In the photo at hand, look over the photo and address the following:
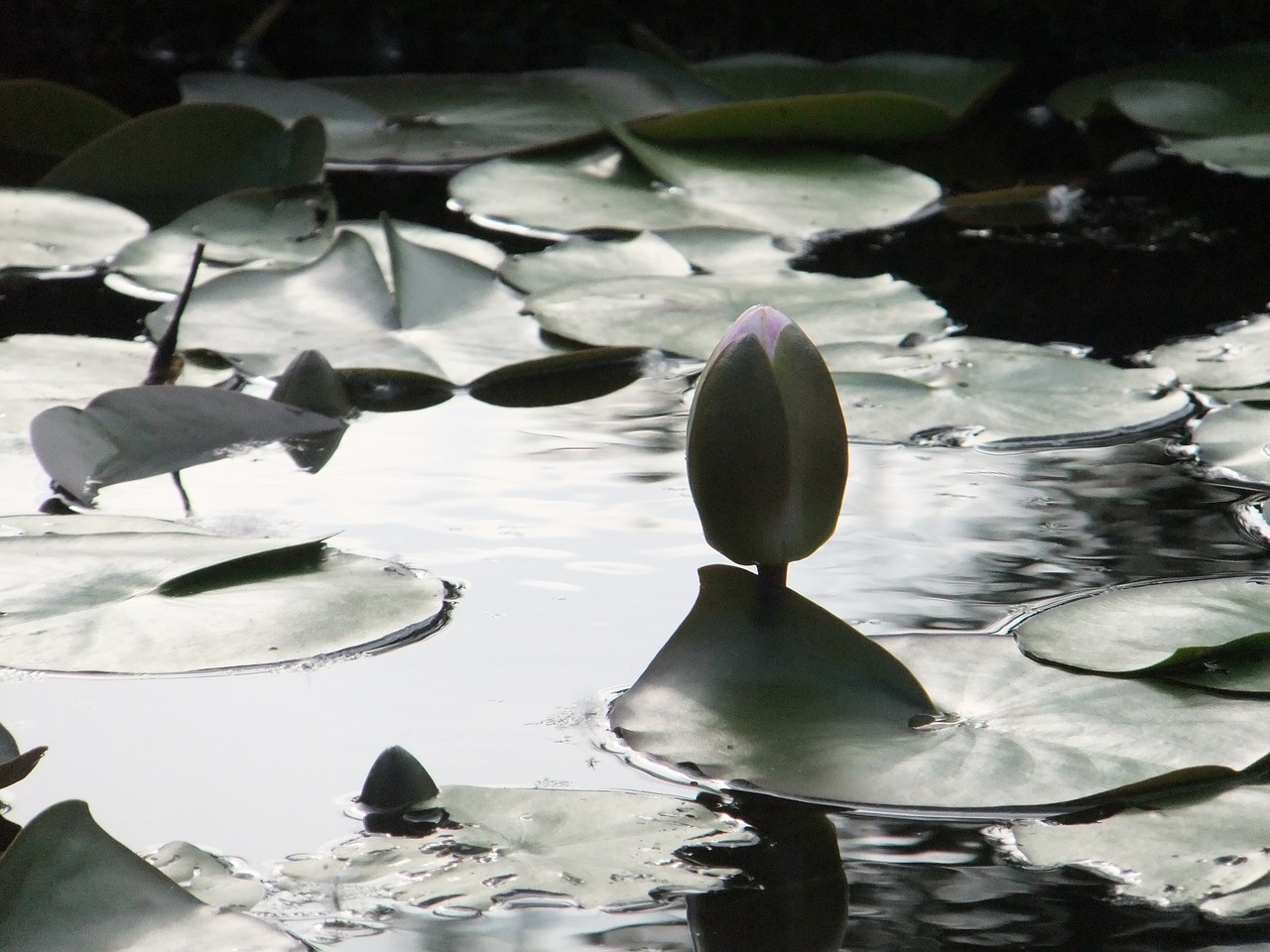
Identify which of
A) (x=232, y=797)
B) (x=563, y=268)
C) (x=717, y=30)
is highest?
(x=717, y=30)

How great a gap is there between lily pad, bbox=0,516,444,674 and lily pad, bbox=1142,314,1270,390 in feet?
2.92

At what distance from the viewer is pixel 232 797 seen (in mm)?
933

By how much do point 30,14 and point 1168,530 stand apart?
2613 millimetres

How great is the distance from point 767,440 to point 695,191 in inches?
54.1

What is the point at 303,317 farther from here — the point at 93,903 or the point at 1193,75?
the point at 1193,75

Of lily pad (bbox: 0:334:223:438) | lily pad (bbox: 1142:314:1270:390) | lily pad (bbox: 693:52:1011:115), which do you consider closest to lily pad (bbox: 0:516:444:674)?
lily pad (bbox: 0:334:223:438)

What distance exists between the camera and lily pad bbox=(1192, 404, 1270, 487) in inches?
56.1

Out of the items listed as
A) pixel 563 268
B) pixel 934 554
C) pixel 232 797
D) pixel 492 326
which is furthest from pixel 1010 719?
pixel 563 268

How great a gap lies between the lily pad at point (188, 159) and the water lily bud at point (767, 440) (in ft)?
4.75

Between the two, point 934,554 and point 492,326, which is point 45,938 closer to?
point 934,554

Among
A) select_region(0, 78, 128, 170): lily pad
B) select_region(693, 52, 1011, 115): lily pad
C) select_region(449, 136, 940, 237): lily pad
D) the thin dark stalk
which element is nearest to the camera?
the thin dark stalk

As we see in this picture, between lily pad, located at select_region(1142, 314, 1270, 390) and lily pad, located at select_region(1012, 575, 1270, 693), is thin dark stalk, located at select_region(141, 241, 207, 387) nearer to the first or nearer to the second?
lily pad, located at select_region(1012, 575, 1270, 693)

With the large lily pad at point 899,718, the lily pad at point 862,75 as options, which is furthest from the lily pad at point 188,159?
the large lily pad at point 899,718

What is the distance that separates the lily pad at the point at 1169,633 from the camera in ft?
3.37
